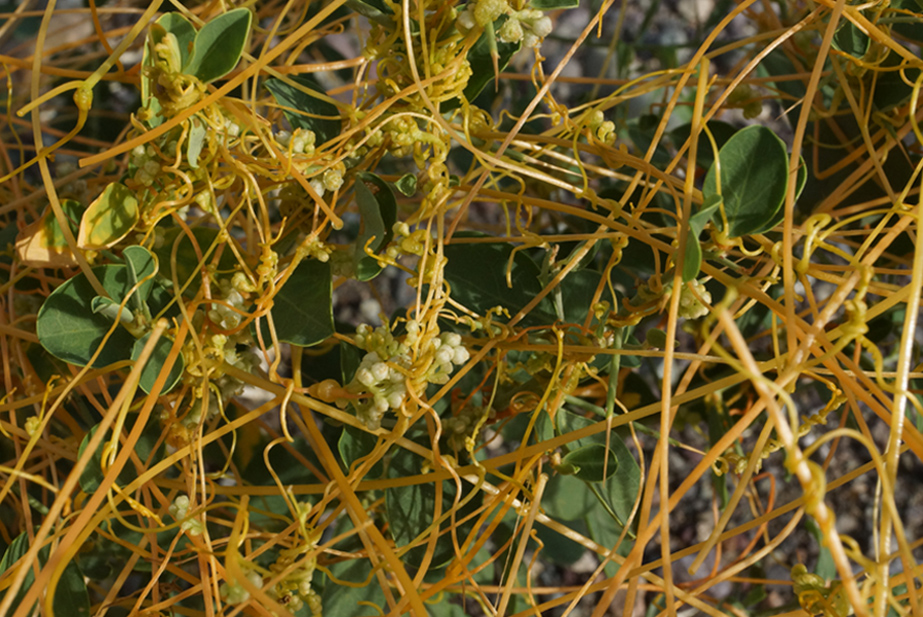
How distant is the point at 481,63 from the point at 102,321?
0.35 m

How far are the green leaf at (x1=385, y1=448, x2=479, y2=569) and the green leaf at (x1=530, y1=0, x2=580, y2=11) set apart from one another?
1.24 feet

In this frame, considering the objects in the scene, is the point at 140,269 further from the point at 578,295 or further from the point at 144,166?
the point at 578,295

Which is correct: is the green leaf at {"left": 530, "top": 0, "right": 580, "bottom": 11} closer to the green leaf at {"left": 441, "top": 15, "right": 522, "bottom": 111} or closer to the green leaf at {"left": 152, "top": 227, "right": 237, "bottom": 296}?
the green leaf at {"left": 441, "top": 15, "right": 522, "bottom": 111}

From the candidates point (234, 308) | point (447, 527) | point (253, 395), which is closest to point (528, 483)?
point (447, 527)

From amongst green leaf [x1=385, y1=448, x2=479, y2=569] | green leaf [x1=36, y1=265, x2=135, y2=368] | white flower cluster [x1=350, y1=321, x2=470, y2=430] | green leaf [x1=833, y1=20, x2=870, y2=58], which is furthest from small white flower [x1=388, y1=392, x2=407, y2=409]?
green leaf [x1=833, y1=20, x2=870, y2=58]

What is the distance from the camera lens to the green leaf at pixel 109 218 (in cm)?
54

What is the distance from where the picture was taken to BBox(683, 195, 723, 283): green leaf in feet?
1.49

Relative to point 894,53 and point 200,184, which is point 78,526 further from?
point 894,53

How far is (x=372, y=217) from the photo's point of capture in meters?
0.56

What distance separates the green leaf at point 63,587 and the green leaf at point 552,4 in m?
0.60

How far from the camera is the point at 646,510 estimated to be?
22.9 inches

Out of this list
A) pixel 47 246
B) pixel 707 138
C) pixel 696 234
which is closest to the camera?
pixel 696 234

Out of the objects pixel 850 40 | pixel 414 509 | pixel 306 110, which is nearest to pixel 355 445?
pixel 414 509

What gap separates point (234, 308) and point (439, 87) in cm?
23
